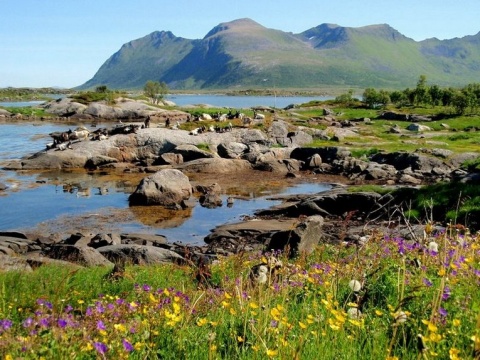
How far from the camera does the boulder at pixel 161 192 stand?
3209 centimetres

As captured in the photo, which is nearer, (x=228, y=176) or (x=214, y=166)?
(x=228, y=176)

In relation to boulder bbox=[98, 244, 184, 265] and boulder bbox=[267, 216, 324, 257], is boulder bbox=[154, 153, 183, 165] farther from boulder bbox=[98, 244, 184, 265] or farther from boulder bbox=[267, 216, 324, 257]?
boulder bbox=[267, 216, 324, 257]

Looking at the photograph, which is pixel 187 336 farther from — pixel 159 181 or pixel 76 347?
pixel 159 181

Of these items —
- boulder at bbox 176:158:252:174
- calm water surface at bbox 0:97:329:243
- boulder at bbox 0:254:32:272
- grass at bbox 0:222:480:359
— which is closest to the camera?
grass at bbox 0:222:480:359

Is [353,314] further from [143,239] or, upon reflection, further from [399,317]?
[143,239]

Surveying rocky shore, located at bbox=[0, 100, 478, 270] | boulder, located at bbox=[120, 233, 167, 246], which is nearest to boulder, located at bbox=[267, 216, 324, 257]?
rocky shore, located at bbox=[0, 100, 478, 270]

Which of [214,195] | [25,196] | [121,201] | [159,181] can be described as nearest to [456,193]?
[214,195]

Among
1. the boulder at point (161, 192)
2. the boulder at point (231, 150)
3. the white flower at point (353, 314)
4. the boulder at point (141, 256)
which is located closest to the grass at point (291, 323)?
the white flower at point (353, 314)

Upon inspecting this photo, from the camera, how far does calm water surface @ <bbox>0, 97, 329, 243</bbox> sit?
88.5 ft

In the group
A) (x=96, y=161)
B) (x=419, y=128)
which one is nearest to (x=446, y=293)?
(x=96, y=161)

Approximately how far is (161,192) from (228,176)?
11.2 metres

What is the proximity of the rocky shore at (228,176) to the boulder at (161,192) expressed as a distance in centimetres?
7

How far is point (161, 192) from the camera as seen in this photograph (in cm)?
3259

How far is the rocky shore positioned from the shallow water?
136 centimetres
